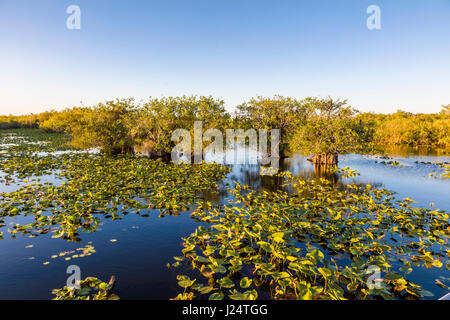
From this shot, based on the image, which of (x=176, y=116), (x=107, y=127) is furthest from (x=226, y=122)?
(x=107, y=127)

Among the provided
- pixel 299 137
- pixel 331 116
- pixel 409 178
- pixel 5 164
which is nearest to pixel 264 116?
pixel 299 137

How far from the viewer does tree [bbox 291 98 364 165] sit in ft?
64.0

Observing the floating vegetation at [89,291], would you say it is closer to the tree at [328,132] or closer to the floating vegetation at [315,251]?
the floating vegetation at [315,251]

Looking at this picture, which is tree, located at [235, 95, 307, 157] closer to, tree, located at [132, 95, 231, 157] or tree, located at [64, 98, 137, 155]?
tree, located at [132, 95, 231, 157]

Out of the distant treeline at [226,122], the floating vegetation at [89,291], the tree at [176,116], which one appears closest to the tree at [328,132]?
the distant treeline at [226,122]

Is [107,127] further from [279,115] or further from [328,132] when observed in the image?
[328,132]

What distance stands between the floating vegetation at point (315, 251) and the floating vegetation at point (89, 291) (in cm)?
164

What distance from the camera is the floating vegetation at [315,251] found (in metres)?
4.72

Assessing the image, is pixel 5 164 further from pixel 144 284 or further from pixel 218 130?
pixel 144 284

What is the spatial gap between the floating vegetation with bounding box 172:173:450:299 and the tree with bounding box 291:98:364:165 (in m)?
9.66

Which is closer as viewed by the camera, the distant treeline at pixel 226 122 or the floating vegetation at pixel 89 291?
the floating vegetation at pixel 89 291

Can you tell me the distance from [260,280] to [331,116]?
1991 centimetres

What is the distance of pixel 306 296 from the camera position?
387 centimetres

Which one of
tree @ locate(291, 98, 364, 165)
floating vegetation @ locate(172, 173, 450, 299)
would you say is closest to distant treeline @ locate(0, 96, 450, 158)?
tree @ locate(291, 98, 364, 165)
